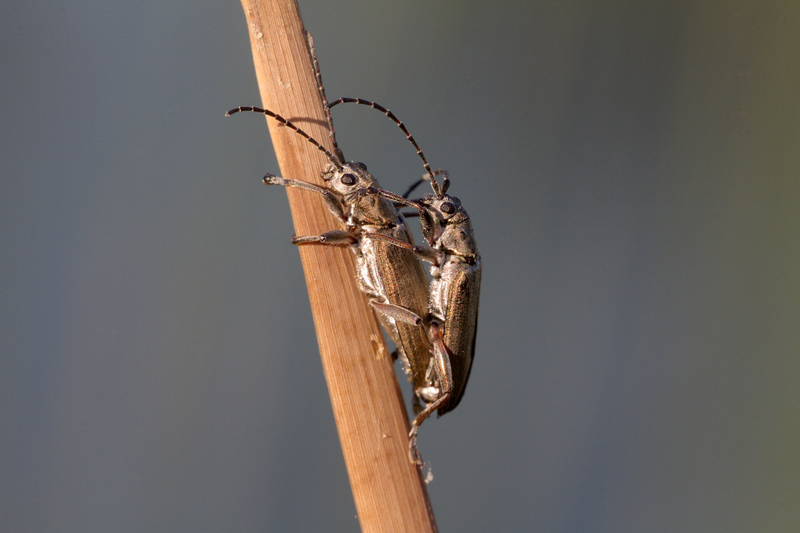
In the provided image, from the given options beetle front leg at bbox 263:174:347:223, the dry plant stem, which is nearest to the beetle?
beetle front leg at bbox 263:174:347:223

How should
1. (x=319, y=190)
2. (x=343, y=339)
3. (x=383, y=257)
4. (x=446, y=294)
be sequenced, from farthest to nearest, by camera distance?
1. (x=446, y=294)
2. (x=383, y=257)
3. (x=319, y=190)
4. (x=343, y=339)

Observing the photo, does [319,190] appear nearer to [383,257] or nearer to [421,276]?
[383,257]

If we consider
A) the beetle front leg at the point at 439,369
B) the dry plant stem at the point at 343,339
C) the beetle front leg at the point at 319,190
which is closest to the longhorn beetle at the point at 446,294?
the beetle front leg at the point at 439,369

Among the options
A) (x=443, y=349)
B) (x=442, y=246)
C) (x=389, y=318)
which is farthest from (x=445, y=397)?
(x=442, y=246)

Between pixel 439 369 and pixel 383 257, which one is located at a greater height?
pixel 383 257

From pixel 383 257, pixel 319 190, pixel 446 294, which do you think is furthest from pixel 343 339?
pixel 446 294

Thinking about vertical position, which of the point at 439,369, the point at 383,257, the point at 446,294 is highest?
the point at 383,257
